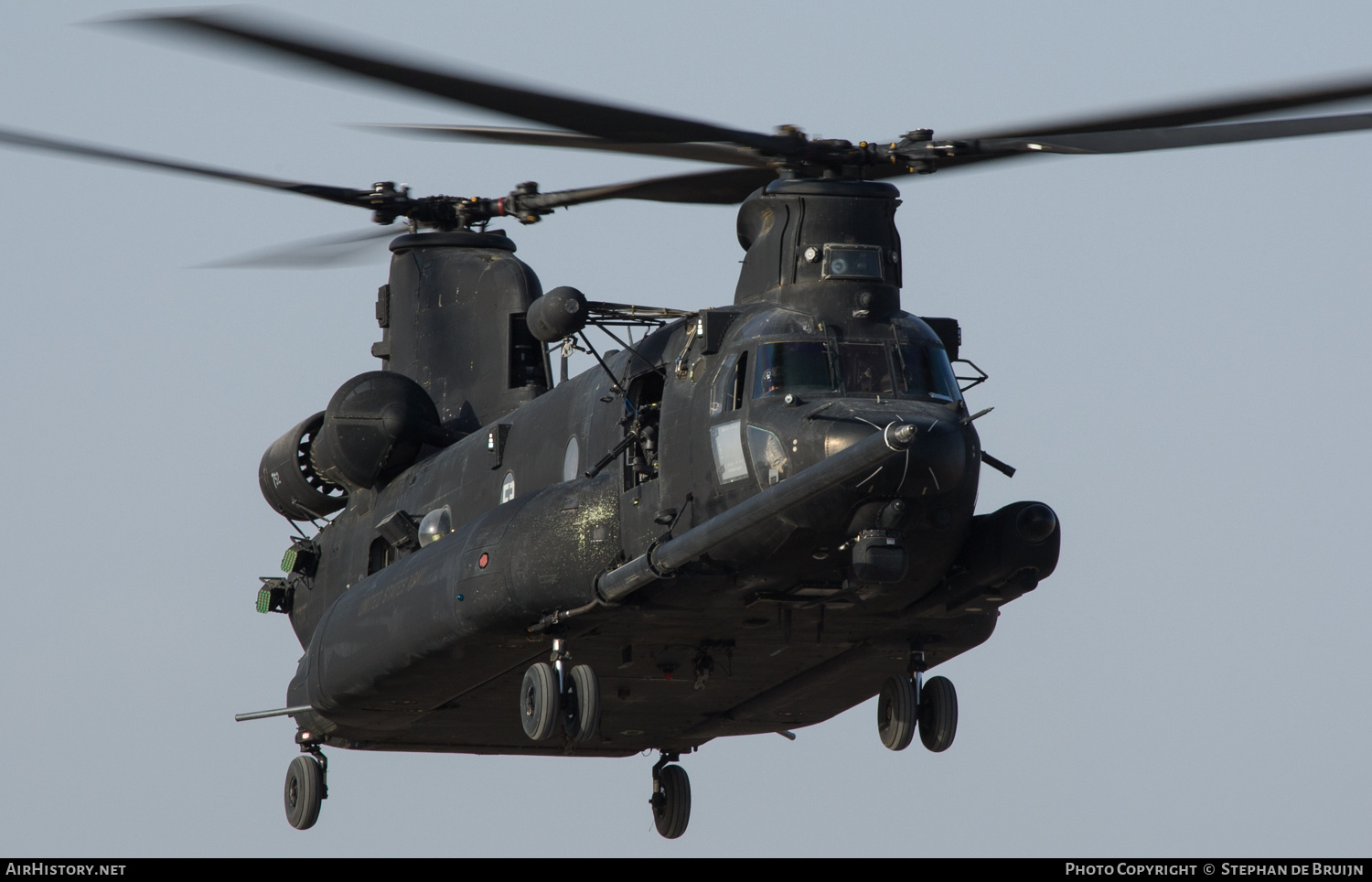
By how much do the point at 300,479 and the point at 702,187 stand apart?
7582 millimetres

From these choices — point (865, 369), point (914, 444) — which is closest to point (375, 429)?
point (865, 369)

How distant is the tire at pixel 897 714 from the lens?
2059 cm

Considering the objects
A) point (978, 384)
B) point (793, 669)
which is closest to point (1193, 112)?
point (978, 384)

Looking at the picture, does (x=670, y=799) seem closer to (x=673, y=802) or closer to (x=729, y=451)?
(x=673, y=802)

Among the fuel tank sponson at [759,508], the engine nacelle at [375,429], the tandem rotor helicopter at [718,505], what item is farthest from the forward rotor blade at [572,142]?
the engine nacelle at [375,429]

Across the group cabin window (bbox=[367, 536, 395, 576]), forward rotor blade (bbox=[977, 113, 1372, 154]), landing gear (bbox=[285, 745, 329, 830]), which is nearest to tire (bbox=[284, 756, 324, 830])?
landing gear (bbox=[285, 745, 329, 830])

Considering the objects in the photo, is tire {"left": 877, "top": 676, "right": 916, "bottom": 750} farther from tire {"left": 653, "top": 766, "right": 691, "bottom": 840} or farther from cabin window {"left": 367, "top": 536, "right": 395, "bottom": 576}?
cabin window {"left": 367, "top": 536, "right": 395, "bottom": 576}

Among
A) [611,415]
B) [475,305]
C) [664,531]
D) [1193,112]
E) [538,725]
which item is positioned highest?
[475,305]

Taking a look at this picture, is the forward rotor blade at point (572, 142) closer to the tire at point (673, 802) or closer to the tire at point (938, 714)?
the tire at point (938, 714)

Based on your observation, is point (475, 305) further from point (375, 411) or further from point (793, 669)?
point (793, 669)

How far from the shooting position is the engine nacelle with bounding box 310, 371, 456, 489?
25672 millimetres

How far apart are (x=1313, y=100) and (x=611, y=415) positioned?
709 centimetres

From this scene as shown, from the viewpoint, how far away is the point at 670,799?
83.7ft

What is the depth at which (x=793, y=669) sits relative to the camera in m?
21.9
